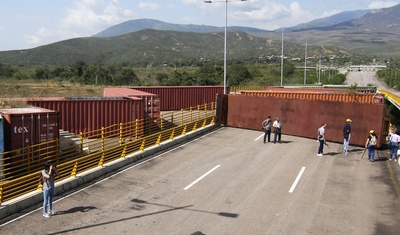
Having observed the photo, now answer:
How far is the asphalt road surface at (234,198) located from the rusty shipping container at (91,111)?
5.28 m

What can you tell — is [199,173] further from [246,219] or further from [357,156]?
[357,156]

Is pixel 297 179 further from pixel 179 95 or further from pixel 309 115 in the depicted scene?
pixel 179 95

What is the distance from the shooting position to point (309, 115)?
925 inches

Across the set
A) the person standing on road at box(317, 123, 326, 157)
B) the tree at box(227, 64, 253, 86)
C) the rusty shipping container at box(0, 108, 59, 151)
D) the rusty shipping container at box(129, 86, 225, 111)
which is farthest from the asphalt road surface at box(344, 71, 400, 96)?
the rusty shipping container at box(0, 108, 59, 151)

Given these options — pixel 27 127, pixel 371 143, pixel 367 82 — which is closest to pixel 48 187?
pixel 27 127

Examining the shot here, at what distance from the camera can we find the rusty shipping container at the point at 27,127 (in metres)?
16.2

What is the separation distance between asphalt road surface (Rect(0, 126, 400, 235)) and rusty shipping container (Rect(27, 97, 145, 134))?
17.3ft

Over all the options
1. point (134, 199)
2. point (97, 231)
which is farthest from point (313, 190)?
point (97, 231)

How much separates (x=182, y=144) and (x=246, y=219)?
34.2 ft

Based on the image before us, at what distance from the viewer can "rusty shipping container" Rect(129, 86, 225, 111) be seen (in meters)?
34.6

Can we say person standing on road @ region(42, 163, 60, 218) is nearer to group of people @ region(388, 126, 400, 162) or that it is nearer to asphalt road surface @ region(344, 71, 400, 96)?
group of people @ region(388, 126, 400, 162)

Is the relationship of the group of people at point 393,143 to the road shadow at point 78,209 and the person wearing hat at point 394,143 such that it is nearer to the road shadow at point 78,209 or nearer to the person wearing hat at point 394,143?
the person wearing hat at point 394,143

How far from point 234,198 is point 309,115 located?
456 inches

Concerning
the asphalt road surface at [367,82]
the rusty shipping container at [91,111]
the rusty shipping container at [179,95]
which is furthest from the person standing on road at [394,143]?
the asphalt road surface at [367,82]
